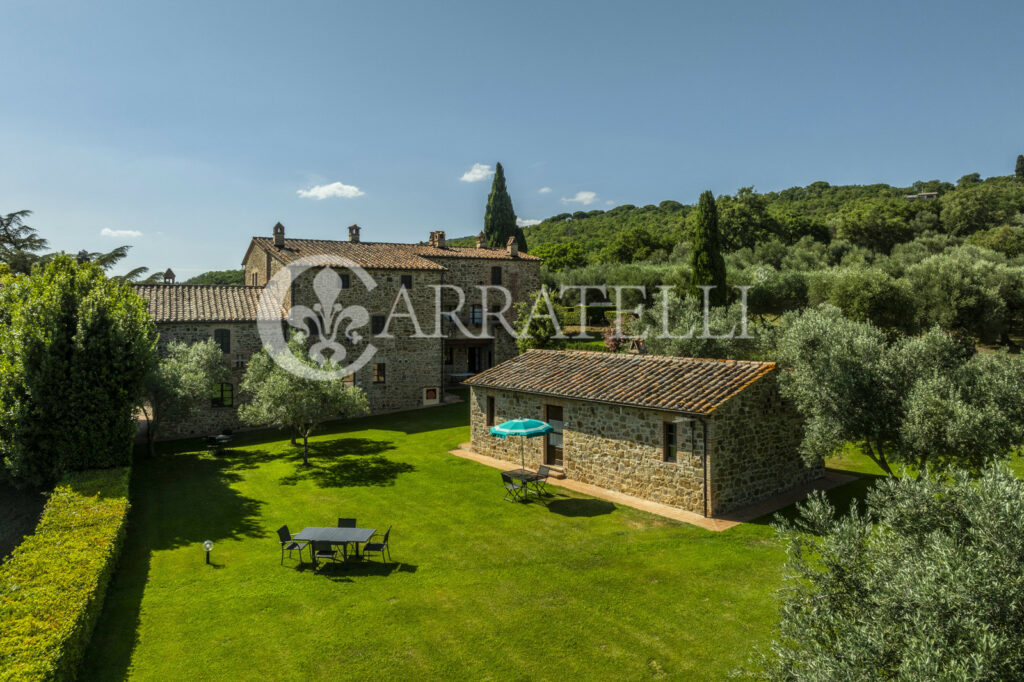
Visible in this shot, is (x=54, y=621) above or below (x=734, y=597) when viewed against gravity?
above

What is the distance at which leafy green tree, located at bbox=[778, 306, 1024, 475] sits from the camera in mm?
10750

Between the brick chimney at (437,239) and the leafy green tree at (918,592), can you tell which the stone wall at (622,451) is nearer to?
the leafy green tree at (918,592)

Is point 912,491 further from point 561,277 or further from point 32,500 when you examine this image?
point 561,277

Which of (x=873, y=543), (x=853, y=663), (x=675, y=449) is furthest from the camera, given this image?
(x=675, y=449)

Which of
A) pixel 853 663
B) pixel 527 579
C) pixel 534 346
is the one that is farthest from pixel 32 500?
pixel 534 346

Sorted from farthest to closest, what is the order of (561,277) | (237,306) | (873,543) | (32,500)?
(561,277) → (237,306) → (32,500) → (873,543)

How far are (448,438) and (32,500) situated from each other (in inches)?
553

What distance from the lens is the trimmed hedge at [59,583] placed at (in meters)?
7.65

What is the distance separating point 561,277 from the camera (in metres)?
52.1

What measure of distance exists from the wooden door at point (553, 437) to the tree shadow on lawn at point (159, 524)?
9.16 metres

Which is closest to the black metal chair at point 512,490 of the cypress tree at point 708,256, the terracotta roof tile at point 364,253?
the terracotta roof tile at point 364,253

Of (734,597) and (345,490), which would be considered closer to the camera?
(734,597)

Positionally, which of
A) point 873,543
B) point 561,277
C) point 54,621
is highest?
point 561,277

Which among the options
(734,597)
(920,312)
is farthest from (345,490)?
(920,312)
